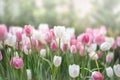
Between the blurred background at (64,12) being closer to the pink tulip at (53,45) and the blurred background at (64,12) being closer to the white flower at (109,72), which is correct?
the pink tulip at (53,45)

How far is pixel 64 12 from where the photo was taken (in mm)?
7188

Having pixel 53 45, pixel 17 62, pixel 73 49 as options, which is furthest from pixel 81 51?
pixel 17 62

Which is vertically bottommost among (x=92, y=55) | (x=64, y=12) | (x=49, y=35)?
(x=92, y=55)

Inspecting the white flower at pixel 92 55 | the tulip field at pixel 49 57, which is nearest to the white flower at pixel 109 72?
the tulip field at pixel 49 57

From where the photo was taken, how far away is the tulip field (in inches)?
81.6

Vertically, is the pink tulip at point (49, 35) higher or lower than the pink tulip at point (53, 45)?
higher

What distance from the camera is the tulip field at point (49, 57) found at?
2.07 metres

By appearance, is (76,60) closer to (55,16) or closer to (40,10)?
(55,16)

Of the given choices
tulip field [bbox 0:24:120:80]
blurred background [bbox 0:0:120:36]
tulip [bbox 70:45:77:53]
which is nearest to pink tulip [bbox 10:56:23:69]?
tulip field [bbox 0:24:120:80]

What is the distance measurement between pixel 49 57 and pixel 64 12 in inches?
191

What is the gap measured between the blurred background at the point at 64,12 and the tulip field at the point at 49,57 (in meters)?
3.71

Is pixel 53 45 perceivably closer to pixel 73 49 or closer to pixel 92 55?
pixel 73 49

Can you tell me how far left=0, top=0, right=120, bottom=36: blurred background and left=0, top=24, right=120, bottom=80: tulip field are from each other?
3707 mm

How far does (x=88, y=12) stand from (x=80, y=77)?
511 cm
